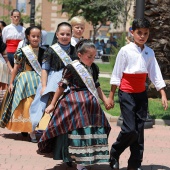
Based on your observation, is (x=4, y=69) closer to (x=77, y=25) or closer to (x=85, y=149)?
(x=77, y=25)

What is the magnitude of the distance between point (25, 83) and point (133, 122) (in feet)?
8.74

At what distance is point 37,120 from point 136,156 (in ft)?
6.69

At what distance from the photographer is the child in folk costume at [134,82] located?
6.29 m

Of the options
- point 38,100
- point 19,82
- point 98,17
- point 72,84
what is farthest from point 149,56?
point 98,17

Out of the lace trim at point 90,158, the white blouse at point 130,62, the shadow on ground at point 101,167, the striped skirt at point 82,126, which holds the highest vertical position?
A: the white blouse at point 130,62

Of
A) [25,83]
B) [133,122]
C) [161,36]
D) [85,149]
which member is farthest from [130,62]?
[161,36]

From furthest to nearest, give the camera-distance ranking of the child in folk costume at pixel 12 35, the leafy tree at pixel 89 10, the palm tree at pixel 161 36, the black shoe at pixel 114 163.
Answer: the leafy tree at pixel 89 10
the palm tree at pixel 161 36
the child in folk costume at pixel 12 35
the black shoe at pixel 114 163

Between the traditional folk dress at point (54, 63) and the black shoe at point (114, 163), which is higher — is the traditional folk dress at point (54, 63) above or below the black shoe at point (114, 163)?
above

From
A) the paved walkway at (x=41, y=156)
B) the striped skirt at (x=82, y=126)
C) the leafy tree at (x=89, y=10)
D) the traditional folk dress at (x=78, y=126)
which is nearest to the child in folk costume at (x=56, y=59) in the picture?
the paved walkway at (x=41, y=156)

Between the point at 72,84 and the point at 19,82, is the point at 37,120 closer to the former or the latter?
the point at 19,82

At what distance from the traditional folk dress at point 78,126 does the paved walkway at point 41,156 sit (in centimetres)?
50

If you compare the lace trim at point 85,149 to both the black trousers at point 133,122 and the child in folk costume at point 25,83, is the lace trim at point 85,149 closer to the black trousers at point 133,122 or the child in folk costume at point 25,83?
the black trousers at point 133,122

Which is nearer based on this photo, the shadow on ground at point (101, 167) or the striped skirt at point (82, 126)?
the striped skirt at point (82, 126)

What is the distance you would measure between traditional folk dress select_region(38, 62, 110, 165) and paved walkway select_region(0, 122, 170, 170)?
499 millimetres
